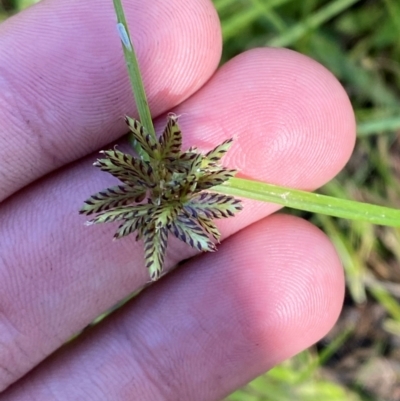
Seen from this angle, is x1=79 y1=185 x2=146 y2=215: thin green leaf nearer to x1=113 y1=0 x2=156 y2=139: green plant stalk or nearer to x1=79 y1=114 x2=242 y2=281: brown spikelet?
x1=79 y1=114 x2=242 y2=281: brown spikelet

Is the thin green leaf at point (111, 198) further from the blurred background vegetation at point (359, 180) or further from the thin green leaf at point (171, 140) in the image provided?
the blurred background vegetation at point (359, 180)

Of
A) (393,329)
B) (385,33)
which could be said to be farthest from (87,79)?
(393,329)

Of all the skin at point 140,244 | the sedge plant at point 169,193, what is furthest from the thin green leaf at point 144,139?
the skin at point 140,244

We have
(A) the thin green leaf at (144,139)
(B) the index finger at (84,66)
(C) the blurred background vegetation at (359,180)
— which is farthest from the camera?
(C) the blurred background vegetation at (359,180)

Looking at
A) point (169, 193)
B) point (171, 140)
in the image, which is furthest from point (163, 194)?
point (171, 140)

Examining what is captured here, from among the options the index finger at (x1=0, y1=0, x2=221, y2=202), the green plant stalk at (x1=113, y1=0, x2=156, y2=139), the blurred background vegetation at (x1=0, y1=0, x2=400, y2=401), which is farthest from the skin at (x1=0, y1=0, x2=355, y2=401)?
the blurred background vegetation at (x1=0, y1=0, x2=400, y2=401)

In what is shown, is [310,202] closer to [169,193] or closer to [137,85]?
[169,193]

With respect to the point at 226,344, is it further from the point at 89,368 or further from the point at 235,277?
the point at 89,368
